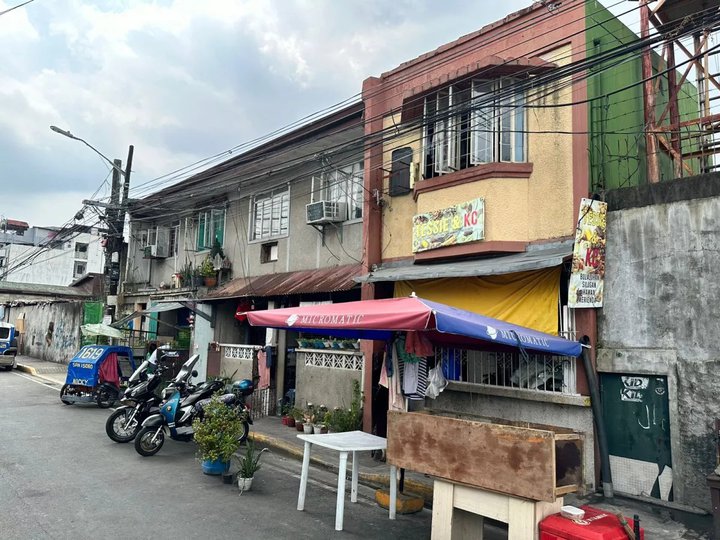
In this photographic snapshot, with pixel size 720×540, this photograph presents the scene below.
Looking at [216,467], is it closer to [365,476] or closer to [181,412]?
[181,412]

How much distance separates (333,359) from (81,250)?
2019 inches

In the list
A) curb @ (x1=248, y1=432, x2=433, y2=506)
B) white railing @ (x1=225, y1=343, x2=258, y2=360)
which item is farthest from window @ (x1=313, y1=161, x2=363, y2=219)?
curb @ (x1=248, y1=432, x2=433, y2=506)

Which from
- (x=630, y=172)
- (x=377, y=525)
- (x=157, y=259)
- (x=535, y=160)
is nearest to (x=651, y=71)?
(x=630, y=172)

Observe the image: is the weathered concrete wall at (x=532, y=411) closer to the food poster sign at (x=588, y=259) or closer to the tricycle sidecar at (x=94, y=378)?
the food poster sign at (x=588, y=259)

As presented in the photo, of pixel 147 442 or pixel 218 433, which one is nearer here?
pixel 218 433

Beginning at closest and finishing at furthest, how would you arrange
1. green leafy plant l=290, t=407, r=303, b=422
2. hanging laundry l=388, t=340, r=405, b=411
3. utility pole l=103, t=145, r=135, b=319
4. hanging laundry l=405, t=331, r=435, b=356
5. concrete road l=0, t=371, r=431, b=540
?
1. concrete road l=0, t=371, r=431, b=540
2. hanging laundry l=405, t=331, r=435, b=356
3. hanging laundry l=388, t=340, r=405, b=411
4. green leafy plant l=290, t=407, r=303, b=422
5. utility pole l=103, t=145, r=135, b=319

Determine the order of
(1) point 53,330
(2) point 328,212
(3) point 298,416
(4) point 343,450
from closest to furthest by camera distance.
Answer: (4) point 343,450, (3) point 298,416, (2) point 328,212, (1) point 53,330

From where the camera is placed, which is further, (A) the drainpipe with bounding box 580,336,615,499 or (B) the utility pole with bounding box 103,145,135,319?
(B) the utility pole with bounding box 103,145,135,319

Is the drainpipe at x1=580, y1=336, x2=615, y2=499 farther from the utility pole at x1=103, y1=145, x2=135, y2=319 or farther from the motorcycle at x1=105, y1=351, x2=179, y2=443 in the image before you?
the utility pole at x1=103, y1=145, x2=135, y2=319

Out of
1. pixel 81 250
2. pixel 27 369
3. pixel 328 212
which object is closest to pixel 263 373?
pixel 328 212

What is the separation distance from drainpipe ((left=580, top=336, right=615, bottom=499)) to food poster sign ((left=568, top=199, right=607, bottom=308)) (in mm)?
596

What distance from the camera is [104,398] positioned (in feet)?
46.2

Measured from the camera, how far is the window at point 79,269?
5443cm

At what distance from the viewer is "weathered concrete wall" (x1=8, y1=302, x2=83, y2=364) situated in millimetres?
25109
